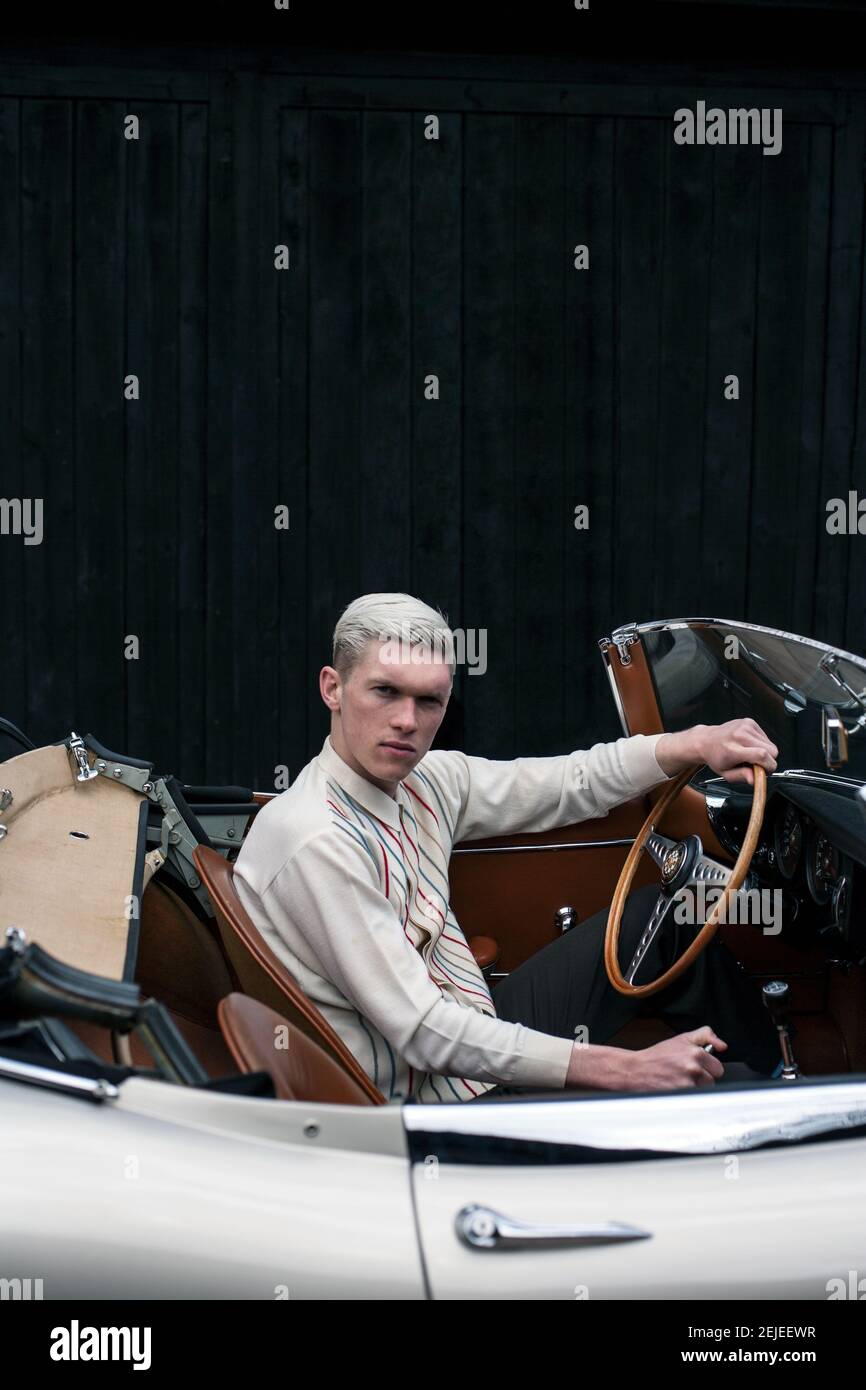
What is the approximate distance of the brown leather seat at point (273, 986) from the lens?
1.96m

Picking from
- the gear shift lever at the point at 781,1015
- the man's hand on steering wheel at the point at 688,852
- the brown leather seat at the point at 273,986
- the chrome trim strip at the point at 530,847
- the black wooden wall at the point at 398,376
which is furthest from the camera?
the black wooden wall at the point at 398,376

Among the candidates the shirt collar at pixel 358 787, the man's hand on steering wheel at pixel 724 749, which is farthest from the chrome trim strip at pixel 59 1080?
the man's hand on steering wheel at pixel 724 749

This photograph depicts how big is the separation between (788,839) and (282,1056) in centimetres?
123

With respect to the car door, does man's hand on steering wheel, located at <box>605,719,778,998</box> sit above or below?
above

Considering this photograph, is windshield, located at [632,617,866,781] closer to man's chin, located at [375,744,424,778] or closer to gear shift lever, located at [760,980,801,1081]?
gear shift lever, located at [760,980,801,1081]

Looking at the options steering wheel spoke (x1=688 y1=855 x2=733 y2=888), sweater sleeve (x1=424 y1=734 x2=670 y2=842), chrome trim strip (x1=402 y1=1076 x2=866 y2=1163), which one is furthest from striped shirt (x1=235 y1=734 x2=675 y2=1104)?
steering wheel spoke (x1=688 y1=855 x2=733 y2=888)

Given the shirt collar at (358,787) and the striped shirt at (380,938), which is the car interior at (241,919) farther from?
the shirt collar at (358,787)

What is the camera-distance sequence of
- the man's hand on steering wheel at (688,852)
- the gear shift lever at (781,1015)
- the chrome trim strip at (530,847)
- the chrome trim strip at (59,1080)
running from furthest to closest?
the chrome trim strip at (530,847) → the gear shift lever at (781,1015) → the man's hand on steering wheel at (688,852) → the chrome trim strip at (59,1080)

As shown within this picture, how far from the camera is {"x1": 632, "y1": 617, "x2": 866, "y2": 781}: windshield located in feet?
7.59

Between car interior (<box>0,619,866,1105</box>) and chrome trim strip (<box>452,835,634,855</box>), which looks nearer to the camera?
car interior (<box>0,619,866,1105</box>)

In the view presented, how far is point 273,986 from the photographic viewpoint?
1.97 m

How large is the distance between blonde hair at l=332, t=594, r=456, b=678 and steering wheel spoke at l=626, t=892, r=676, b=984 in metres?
0.64

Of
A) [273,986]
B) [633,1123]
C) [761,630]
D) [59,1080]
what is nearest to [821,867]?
[761,630]

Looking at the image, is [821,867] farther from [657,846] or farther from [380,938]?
[380,938]
